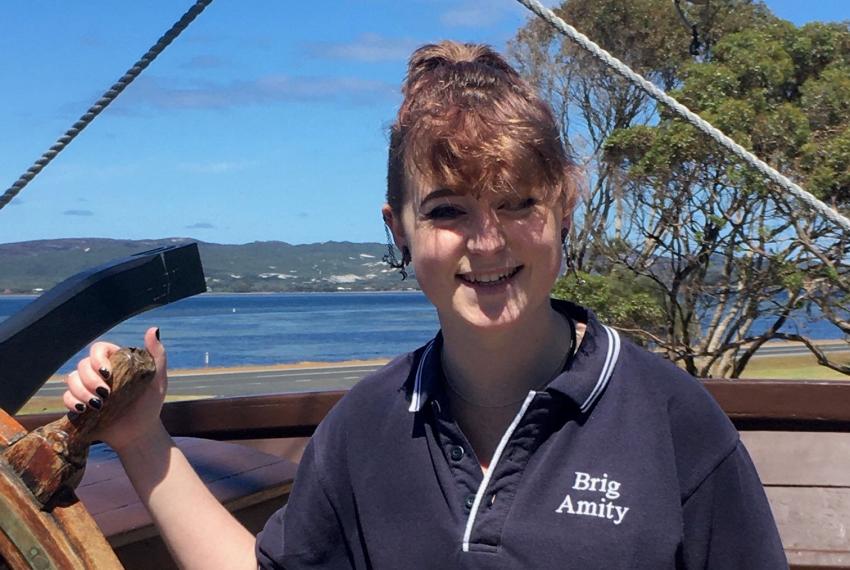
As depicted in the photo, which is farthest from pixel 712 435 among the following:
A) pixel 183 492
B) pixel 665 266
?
pixel 665 266

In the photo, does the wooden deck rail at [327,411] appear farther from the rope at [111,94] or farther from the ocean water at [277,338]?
the ocean water at [277,338]

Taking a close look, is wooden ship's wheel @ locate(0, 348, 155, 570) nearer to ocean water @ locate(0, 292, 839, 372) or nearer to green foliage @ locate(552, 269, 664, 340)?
green foliage @ locate(552, 269, 664, 340)

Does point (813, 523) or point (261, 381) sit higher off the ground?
point (813, 523)

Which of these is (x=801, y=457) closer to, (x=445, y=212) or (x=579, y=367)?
(x=579, y=367)

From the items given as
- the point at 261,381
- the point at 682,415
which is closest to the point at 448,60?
the point at 682,415

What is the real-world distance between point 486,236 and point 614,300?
11.4m

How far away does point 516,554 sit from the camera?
1.19 m

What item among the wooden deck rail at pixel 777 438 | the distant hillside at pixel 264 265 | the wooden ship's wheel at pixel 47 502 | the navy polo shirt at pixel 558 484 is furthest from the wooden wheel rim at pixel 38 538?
the distant hillside at pixel 264 265

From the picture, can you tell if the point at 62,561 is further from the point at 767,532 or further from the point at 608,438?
the point at 767,532

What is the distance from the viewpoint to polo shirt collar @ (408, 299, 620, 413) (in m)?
1.25

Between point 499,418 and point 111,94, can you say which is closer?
point 499,418

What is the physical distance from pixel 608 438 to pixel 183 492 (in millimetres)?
638

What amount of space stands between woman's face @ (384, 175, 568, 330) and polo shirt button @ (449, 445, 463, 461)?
0.16 m

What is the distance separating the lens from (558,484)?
3.96 feet
